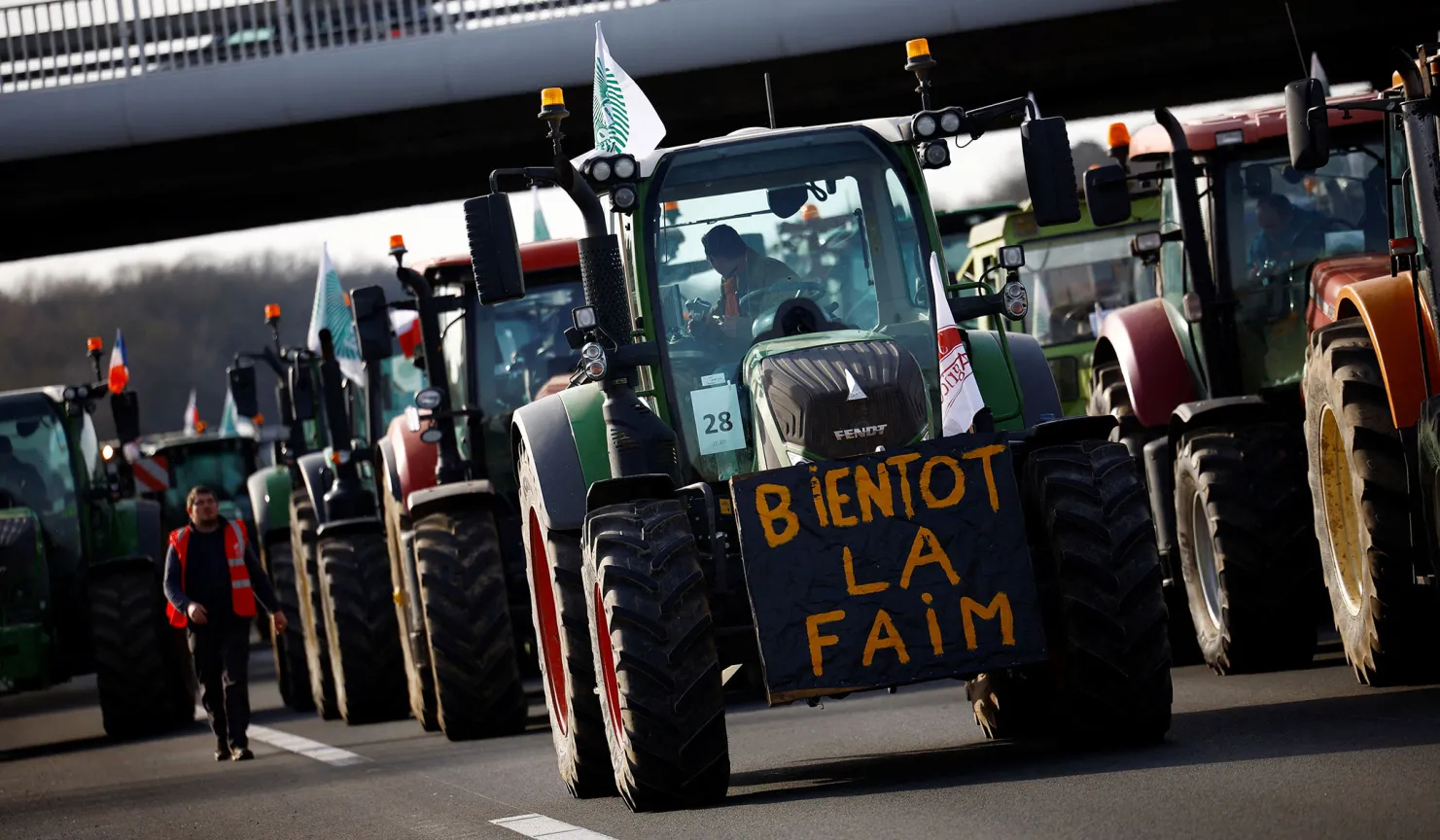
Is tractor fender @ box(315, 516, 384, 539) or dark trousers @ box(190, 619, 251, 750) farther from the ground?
tractor fender @ box(315, 516, 384, 539)

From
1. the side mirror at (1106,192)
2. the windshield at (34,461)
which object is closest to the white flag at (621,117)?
the side mirror at (1106,192)

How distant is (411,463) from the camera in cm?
1558

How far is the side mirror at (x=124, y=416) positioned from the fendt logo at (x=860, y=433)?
11.9 meters

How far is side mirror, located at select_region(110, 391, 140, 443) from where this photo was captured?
779 inches

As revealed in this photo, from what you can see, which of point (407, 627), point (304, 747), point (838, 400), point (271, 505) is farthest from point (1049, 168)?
point (271, 505)

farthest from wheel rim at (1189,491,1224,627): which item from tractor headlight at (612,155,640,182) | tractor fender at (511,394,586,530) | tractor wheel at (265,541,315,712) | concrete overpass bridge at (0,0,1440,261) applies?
concrete overpass bridge at (0,0,1440,261)

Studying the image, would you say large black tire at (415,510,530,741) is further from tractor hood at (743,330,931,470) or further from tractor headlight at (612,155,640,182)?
tractor hood at (743,330,931,470)

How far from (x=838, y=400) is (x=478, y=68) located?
63.1ft

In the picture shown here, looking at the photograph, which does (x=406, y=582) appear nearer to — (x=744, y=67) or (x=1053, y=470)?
(x=1053, y=470)

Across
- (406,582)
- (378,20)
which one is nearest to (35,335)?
(378,20)

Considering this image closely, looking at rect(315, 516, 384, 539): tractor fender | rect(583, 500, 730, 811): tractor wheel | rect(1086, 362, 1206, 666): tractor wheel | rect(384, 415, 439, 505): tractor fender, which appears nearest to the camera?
rect(583, 500, 730, 811): tractor wheel

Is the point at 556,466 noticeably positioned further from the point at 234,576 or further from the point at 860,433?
the point at 234,576

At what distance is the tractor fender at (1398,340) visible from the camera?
990 cm

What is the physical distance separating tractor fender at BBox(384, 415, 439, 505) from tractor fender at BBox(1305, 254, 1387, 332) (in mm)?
5924
